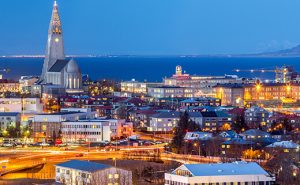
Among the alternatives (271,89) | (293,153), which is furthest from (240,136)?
(271,89)

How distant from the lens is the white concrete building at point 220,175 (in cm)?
2269

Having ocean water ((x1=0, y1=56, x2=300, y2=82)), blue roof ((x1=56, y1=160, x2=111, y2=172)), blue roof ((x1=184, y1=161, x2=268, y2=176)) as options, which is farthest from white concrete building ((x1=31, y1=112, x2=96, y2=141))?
ocean water ((x1=0, y1=56, x2=300, y2=82))

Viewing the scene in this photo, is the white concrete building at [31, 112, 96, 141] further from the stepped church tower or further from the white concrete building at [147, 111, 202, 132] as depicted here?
the stepped church tower

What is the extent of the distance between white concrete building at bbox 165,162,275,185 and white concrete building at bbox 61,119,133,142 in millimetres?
12860

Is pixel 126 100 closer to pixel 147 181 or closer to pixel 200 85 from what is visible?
pixel 200 85

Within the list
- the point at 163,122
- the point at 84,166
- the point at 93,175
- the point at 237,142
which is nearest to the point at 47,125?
the point at 163,122

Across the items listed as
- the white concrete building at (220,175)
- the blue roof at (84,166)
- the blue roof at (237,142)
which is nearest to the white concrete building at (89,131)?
the blue roof at (237,142)

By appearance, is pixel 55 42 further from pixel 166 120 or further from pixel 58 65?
pixel 166 120

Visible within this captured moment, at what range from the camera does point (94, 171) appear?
24.4 metres

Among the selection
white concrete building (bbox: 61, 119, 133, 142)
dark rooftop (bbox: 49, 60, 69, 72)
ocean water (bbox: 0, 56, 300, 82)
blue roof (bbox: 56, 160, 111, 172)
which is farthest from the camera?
ocean water (bbox: 0, 56, 300, 82)

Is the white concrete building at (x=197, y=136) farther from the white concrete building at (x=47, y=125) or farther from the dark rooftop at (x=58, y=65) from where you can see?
the dark rooftop at (x=58, y=65)

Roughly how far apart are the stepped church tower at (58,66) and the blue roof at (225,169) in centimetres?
3111

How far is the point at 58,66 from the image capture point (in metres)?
56.7

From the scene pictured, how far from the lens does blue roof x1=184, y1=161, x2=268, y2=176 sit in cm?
2295
